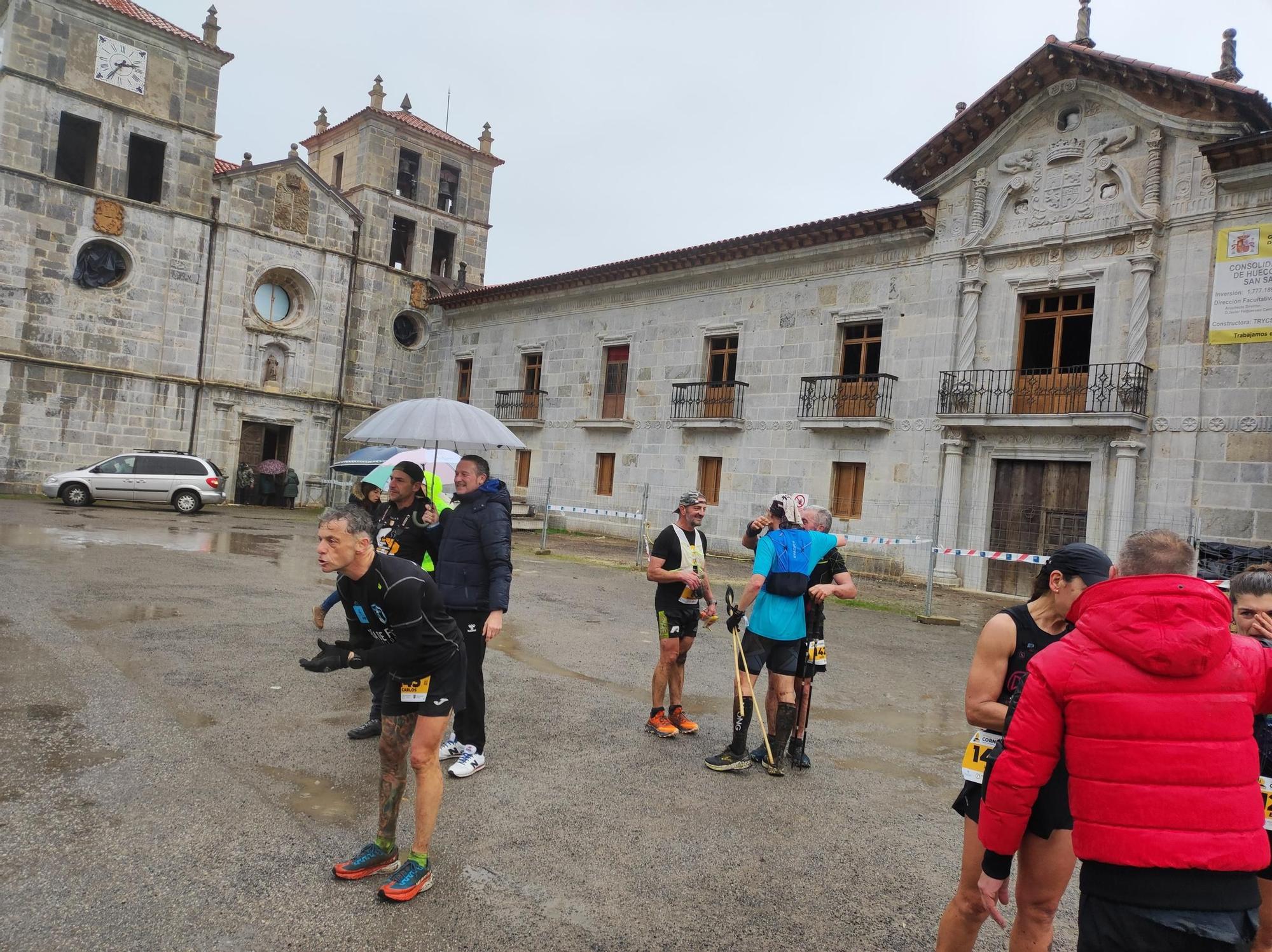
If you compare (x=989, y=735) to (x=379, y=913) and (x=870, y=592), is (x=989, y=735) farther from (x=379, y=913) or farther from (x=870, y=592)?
(x=870, y=592)

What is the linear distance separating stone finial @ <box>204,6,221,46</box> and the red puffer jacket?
99.4 feet

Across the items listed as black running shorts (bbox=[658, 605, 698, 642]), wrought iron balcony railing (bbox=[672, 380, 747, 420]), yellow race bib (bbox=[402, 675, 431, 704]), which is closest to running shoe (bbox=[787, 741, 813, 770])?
black running shorts (bbox=[658, 605, 698, 642])

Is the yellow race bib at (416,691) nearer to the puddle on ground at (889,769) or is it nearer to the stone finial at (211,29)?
the puddle on ground at (889,769)

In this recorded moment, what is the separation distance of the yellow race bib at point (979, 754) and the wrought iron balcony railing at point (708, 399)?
59.1ft

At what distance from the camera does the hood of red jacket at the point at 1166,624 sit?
2033 millimetres

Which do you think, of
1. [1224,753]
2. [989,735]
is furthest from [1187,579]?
[989,735]

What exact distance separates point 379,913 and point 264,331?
27.1 m

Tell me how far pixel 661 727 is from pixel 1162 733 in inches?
159

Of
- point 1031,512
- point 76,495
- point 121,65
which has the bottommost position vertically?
point 76,495

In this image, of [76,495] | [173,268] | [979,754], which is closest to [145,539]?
[76,495]

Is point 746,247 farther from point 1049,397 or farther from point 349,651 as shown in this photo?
point 349,651

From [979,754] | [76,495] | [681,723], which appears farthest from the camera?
[76,495]

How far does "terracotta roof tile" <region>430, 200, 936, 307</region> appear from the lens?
1786cm

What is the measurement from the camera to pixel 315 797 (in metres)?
4.38
